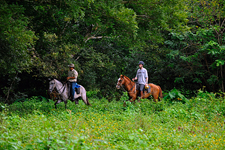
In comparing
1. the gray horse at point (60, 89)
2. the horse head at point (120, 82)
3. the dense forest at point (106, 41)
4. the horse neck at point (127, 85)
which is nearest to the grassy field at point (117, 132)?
the horse head at point (120, 82)

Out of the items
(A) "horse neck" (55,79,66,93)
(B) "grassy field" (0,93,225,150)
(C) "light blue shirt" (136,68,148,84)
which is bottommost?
(B) "grassy field" (0,93,225,150)

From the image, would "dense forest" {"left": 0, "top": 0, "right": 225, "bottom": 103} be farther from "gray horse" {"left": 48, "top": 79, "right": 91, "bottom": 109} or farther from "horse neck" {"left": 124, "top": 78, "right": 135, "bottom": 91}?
"horse neck" {"left": 124, "top": 78, "right": 135, "bottom": 91}

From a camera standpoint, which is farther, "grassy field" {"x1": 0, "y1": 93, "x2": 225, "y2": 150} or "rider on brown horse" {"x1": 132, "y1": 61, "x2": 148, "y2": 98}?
"rider on brown horse" {"x1": 132, "y1": 61, "x2": 148, "y2": 98}

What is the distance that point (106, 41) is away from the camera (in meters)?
21.4

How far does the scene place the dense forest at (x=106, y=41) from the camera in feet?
40.7

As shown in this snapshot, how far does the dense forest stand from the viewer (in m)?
12.4

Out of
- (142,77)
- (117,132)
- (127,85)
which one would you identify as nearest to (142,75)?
(142,77)

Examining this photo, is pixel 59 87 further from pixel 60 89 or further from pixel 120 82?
pixel 120 82

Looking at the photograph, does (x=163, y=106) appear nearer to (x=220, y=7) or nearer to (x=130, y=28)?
(x=130, y=28)

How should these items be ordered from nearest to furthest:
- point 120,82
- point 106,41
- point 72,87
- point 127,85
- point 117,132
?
point 117,132 < point 72,87 < point 120,82 < point 127,85 < point 106,41

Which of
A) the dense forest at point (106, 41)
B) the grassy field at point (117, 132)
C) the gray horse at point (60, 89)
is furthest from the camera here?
the gray horse at point (60, 89)

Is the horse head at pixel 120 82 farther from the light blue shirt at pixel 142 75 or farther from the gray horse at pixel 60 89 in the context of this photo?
the gray horse at pixel 60 89

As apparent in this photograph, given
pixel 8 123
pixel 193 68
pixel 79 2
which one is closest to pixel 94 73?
pixel 193 68

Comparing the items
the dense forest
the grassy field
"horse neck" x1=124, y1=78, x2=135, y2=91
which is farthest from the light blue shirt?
the grassy field
